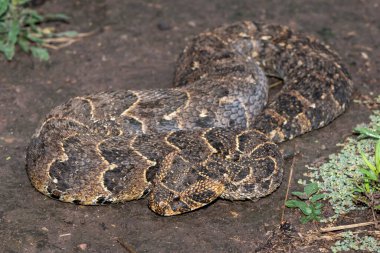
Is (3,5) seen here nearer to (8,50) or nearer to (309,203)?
(8,50)

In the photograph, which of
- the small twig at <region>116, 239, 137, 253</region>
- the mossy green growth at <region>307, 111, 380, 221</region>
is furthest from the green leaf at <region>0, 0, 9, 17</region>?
the mossy green growth at <region>307, 111, 380, 221</region>

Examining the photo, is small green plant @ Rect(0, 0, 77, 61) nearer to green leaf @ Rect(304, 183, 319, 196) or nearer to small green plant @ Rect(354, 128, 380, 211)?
green leaf @ Rect(304, 183, 319, 196)

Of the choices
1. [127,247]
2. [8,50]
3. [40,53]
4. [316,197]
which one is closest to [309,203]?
[316,197]

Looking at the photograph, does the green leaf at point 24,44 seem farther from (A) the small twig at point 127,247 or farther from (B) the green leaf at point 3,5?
(A) the small twig at point 127,247

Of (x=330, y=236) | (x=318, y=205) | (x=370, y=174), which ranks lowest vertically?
(x=330, y=236)

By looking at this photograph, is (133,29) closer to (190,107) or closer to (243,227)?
(190,107)

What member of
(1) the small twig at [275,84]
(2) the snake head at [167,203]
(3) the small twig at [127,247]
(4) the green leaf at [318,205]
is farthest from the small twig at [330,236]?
(1) the small twig at [275,84]
